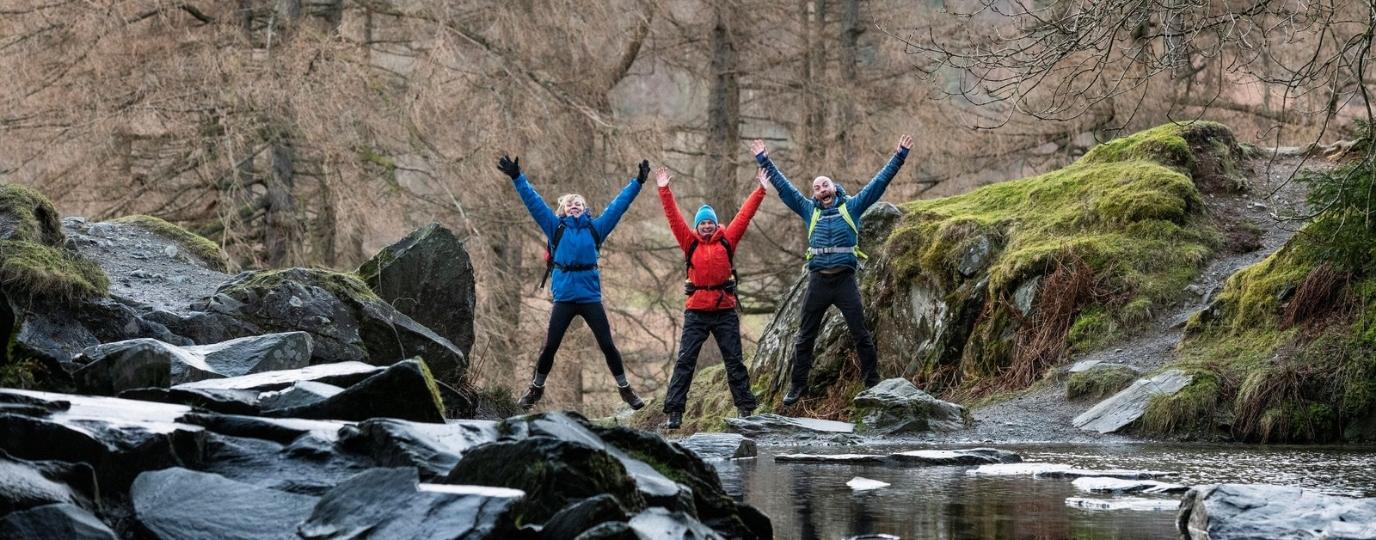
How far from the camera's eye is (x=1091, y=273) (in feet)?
51.5

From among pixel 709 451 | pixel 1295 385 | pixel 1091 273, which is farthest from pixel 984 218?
pixel 709 451

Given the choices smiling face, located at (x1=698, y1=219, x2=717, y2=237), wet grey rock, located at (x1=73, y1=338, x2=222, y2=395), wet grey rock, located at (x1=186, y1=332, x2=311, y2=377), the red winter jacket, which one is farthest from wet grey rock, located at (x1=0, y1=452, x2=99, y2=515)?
smiling face, located at (x1=698, y1=219, x2=717, y2=237)

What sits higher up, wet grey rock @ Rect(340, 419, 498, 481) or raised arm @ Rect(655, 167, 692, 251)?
raised arm @ Rect(655, 167, 692, 251)

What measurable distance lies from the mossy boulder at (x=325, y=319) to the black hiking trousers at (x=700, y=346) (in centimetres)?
204

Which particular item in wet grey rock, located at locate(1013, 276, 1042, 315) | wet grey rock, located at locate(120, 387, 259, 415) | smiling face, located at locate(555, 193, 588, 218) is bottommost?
wet grey rock, located at locate(120, 387, 259, 415)

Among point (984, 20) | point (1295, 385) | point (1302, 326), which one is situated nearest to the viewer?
point (1295, 385)

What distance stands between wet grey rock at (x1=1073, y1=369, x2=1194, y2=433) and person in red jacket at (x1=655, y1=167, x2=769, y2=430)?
3158mm

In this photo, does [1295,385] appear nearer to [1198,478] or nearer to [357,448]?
[1198,478]

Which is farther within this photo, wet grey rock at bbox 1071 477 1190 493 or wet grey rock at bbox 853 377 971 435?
wet grey rock at bbox 853 377 971 435

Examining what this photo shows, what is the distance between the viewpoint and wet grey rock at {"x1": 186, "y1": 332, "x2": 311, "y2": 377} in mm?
9367

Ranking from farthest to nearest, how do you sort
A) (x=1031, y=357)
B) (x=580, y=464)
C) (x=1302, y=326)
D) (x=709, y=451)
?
(x=1031, y=357) < (x=1302, y=326) < (x=709, y=451) < (x=580, y=464)

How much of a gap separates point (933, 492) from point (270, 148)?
52.0 ft

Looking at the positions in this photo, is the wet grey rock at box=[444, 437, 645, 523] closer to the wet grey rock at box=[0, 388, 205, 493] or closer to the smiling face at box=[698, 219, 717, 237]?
the wet grey rock at box=[0, 388, 205, 493]

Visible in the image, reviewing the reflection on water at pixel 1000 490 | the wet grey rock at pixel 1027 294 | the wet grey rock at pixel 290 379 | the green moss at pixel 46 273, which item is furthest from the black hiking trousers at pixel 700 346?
the wet grey rock at pixel 290 379
